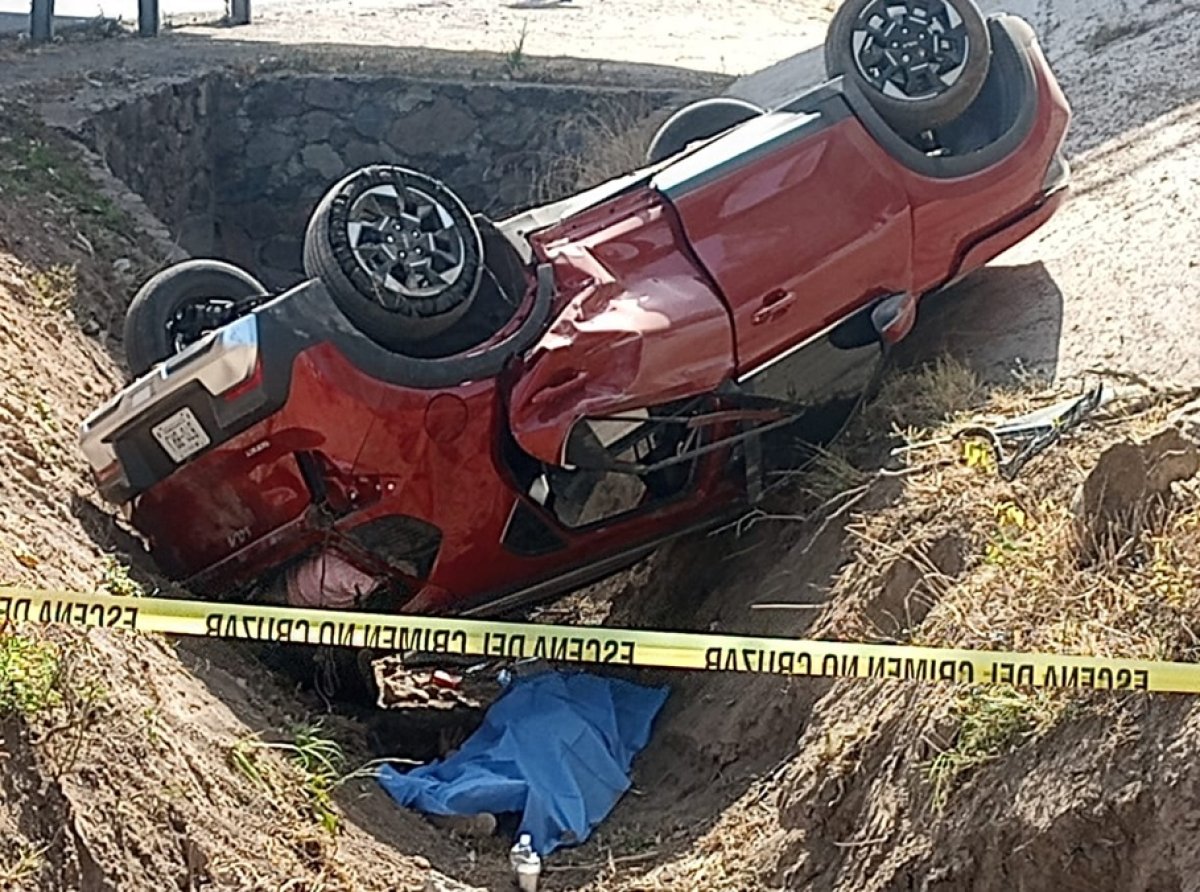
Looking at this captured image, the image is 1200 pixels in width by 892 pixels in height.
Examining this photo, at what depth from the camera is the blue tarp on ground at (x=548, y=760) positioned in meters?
5.89

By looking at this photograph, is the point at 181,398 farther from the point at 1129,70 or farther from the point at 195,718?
the point at 1129,70

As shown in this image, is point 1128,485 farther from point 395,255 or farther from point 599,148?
point 599,148

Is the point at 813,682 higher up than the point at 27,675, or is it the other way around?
the point at 27,675

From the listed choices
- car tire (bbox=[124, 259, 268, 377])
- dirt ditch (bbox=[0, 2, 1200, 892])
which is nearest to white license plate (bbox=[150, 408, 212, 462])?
dirt ditch (bbox=[0, 2, 1200, 892])

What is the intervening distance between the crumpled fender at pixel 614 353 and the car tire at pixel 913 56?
131cm

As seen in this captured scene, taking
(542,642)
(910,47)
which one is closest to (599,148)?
(910,47)

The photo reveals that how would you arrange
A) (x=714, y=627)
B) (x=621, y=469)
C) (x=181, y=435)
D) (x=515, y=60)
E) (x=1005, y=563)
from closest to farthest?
1. (x=1005, y=563)
2. (x=181, y=435)
3. (x=621, y=469)
4. (x=714, y=627)
5. (x=515, y=60)

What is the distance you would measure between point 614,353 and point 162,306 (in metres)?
1.91

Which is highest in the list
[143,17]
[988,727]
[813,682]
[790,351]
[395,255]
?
[395,255]

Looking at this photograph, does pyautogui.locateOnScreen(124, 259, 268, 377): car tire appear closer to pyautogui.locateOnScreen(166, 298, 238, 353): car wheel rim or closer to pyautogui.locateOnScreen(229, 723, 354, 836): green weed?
pyautogui.locateOnScreen(166, 298, 238, 353): car wheel rim

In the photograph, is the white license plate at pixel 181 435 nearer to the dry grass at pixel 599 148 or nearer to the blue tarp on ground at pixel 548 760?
the blue tarp on ground at pixel 548 760

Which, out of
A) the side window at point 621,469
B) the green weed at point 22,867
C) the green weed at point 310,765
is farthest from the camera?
the side window at point 621,469

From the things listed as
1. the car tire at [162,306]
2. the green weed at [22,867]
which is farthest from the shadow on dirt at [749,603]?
the car tire at [162,306]

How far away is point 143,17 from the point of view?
13984mm
